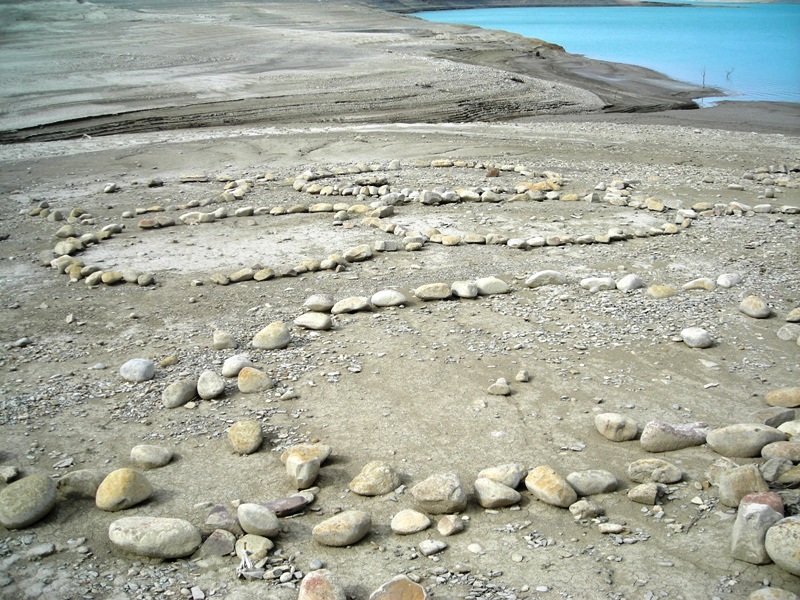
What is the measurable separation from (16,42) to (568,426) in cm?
1955

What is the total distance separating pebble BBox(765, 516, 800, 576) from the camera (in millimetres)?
2404

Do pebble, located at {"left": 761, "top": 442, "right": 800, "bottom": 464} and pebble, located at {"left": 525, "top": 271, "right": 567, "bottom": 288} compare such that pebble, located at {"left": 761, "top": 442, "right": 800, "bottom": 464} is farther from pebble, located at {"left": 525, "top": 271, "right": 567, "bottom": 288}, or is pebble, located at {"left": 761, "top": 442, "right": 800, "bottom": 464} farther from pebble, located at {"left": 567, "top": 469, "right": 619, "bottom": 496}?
pebble, located at {"left": 525, "top": 271, "right": 567, "bottom": 288}

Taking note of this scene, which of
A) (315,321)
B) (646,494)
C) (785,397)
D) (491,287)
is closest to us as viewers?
(646,494)

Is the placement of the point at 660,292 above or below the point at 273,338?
above

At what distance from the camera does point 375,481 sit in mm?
3109

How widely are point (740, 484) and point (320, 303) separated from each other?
9.58ft

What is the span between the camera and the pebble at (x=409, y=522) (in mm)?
2828

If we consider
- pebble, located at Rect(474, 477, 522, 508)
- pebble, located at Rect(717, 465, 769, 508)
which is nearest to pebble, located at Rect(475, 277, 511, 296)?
pebble, located at Rect(474, 477, 522, 508)

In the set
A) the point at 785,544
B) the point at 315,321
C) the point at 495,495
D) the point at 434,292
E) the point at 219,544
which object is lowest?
the point at 219,544

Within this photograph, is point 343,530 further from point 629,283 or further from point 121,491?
point 629,283

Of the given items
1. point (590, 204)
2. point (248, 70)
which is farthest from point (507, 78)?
point (590, 204)

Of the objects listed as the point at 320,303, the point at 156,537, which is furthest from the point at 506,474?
the point at 320,303

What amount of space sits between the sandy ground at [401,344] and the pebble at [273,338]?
6 centimetres

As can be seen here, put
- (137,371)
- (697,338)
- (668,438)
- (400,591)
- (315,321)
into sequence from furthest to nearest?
(315,321), (697,338), (137,371), (668,438), (400,591)
